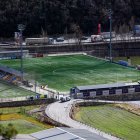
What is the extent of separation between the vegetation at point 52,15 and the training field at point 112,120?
140 feet

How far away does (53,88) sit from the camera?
192ft

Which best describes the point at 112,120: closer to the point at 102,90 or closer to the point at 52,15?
the point at 102,90

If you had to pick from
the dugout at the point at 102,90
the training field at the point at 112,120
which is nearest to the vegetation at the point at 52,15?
the dugout at the point at 102,90

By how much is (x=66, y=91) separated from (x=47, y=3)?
128 feet

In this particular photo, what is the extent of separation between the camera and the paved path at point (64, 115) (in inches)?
1717

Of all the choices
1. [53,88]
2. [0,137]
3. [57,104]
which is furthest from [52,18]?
[0,137]

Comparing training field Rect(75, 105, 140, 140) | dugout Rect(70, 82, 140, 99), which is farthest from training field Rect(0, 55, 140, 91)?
training field Rect(75, 105, 140, 140)

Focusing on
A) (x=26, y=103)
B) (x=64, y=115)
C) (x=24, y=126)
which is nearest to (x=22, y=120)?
(x=24, y=126)

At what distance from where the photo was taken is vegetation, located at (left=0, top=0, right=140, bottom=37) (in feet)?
302

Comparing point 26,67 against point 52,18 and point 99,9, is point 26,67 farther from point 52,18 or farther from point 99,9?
point 99,9

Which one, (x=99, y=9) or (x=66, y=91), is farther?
(x=99, y=9)

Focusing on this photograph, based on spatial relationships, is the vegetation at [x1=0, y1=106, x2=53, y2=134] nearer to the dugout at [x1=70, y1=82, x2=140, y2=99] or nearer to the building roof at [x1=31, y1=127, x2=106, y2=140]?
the building roof at [x1=31, y1=127, x2=106, y2=140]

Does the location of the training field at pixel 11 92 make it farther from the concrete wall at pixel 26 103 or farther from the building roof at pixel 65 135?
the building roof at pixel 65 135

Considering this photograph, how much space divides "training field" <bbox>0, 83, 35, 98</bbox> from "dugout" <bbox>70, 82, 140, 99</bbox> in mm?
4210
